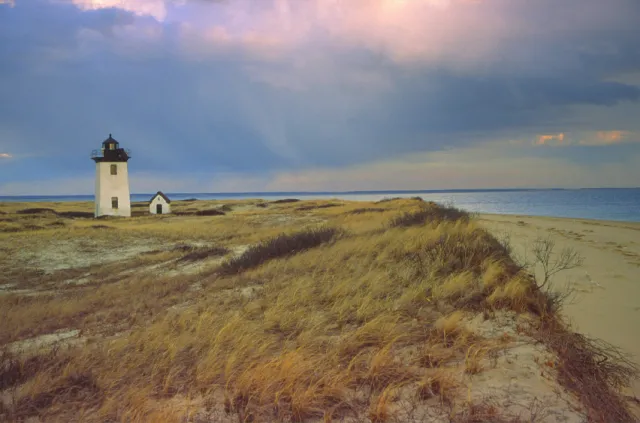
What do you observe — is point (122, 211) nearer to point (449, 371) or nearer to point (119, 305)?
point (119, 305)

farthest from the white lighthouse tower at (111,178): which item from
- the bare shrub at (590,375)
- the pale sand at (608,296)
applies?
the bare shrub at (590,375)

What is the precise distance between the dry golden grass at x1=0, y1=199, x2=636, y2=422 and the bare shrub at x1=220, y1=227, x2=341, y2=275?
0.84 feet

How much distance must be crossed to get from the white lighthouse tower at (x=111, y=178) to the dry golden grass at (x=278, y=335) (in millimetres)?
38740

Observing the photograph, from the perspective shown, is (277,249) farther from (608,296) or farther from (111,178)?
(111,178)

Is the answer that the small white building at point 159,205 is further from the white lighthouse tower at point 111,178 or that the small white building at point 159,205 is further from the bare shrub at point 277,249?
the bare shrub at point 277,249

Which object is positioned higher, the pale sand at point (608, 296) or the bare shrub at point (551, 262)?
the bare shrub at point (551, 262)

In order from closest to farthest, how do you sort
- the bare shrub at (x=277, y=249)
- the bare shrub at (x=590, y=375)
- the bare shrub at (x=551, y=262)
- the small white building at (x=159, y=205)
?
the bare shrub at (x=590, y=375) → the bare shrub at (x=551, y=262) → the bare shrub at (x=277, y=249) → the small white building at (x=159, y=205)

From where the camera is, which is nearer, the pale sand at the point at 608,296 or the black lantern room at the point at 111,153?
the pale sand at the point at 608,296

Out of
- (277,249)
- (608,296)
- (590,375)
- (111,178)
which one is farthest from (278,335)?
(111,178)

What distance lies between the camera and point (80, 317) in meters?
9.35

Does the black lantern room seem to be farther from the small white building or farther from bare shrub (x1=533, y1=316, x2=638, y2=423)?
bare shrub (x1=533, y1=316, x2=638, y2=423)

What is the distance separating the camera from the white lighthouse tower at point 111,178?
158 feet

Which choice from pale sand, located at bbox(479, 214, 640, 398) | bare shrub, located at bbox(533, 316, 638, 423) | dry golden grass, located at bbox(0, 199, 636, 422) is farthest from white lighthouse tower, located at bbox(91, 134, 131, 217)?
bare shrub, located at bbox(533, 316, 638, 423)

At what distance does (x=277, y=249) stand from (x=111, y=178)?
4156cm
